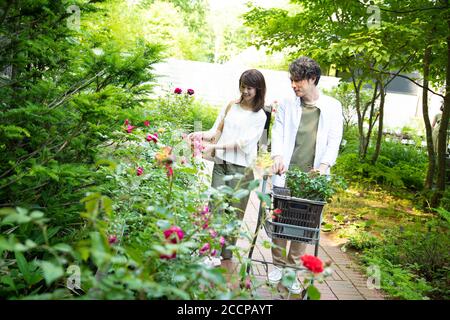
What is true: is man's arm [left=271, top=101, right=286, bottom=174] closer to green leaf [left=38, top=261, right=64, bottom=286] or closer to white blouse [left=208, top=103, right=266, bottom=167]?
white blouse [left=208, top=103, right=266, bottom=167]

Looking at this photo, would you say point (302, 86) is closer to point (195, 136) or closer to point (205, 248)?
point (195, 136)

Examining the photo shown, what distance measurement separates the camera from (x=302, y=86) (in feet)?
11.7

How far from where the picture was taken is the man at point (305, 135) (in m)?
3.69

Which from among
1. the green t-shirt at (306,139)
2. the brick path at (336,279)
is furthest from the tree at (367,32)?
the brick path at (336,279)

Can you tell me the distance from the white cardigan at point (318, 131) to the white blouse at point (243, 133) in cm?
29

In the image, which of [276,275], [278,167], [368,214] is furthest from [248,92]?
[368,214]

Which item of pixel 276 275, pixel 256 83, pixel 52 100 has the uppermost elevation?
pixel 256 83

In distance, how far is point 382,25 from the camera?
6.41 metres

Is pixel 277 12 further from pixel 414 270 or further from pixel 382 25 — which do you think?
pixel 414 270

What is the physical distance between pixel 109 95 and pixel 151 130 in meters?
1.74

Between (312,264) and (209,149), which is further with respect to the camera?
(209,149)

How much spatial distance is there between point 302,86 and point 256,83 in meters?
0.47

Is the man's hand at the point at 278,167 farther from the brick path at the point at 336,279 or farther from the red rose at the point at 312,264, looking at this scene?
the red rose at the point at 312,264
